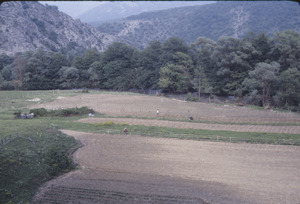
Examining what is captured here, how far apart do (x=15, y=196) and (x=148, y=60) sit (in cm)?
4885

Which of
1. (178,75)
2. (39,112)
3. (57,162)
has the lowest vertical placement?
(57,162)

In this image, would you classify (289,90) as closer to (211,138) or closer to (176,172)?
(211,138)

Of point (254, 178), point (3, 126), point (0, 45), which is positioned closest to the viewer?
point (254, 178)

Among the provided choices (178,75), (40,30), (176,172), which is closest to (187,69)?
(178,75)

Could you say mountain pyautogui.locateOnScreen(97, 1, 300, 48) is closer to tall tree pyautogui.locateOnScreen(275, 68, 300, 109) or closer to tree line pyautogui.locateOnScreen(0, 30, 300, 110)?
tree line pyautogui.locateOnScreen(0, 30, 300, 110)

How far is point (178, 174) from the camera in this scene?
15617 millimetres

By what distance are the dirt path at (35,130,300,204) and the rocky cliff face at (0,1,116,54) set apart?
2849 inches

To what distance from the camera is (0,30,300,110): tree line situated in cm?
4178

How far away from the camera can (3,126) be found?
74.3 ft

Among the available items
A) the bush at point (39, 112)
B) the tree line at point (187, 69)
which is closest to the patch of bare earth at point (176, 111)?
the bush at point (39, 112)

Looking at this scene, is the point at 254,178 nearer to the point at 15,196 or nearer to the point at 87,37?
the point at 15,196

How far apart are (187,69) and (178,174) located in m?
40.1

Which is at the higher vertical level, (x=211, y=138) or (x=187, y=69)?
(x=187, y=69)

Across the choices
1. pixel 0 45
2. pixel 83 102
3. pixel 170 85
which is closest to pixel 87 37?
pixel 0 45
